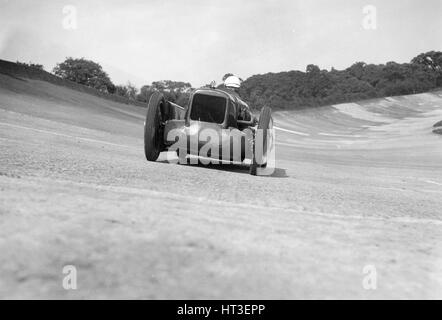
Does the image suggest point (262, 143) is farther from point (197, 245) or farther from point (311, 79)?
point (311, 79)

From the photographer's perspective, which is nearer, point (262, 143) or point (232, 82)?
point (262, 143)

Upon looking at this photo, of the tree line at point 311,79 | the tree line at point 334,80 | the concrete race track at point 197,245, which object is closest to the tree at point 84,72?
the tree line at point 311,79

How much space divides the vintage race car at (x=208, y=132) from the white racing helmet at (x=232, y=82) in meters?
1.27

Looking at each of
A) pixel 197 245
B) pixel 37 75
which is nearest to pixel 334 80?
pixel 37 75

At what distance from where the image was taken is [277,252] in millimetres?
1894

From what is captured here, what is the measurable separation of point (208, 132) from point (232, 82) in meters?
2.22

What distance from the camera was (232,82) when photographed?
9.26 meters

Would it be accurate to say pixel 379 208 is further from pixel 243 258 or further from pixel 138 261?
pixel 138 261

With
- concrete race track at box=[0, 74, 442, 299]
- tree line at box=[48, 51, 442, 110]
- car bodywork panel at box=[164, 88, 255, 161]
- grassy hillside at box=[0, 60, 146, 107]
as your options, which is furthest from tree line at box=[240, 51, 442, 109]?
concrete race track at box=[0, 74, 442, 299]

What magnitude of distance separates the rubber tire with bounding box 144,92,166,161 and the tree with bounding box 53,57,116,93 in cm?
7443

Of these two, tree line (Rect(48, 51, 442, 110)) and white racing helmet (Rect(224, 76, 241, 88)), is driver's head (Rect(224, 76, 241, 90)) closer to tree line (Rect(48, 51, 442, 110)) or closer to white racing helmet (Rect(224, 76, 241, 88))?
white racing helmet (Rect(224, 76, 241, 88))

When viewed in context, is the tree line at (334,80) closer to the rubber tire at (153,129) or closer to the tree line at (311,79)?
the tree line at (311,79)

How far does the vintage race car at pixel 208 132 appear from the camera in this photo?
7055 mm
